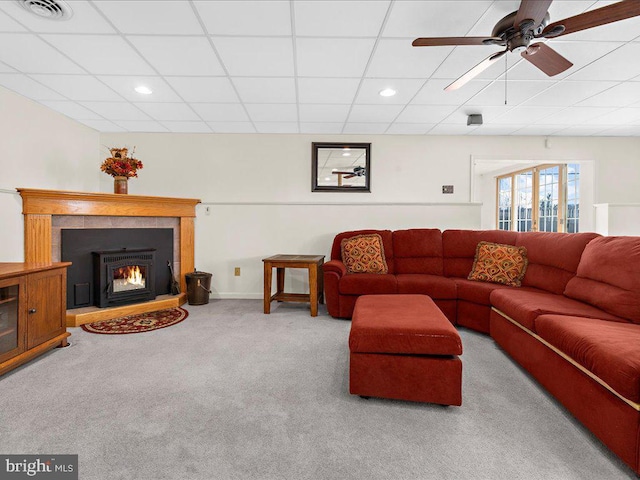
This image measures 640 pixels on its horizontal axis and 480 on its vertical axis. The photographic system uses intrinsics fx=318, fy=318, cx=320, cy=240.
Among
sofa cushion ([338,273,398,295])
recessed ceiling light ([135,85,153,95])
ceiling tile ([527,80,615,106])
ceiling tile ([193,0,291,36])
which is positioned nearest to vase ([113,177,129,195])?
recessed ceiling light ([135,85,153,95])

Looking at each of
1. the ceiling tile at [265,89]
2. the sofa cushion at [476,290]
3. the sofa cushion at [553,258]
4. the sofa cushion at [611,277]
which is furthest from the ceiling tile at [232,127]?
the sofa cushion at [611,277]

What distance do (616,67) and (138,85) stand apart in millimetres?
4191

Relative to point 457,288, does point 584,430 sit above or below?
below

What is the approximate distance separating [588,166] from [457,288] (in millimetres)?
3326

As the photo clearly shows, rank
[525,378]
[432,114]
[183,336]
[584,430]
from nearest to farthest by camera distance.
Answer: [584,430]
[525,378]
[183,336]
[432,114]

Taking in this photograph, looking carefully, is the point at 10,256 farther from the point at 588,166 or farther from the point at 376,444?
the point at 588,166

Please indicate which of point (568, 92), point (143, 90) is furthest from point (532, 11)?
point (143, 90)

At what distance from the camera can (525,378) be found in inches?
85.7

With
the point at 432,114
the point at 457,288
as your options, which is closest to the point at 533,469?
the point at 457,288

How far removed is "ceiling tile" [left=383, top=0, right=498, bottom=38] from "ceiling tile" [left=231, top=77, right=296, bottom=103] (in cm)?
110

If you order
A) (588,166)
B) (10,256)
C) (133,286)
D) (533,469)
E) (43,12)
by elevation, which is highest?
(43,12)

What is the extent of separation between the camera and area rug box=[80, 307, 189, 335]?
3107mm

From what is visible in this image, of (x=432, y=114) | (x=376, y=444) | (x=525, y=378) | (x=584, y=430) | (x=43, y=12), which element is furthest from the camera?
(x=432, y=114)

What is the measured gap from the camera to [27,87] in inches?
119
